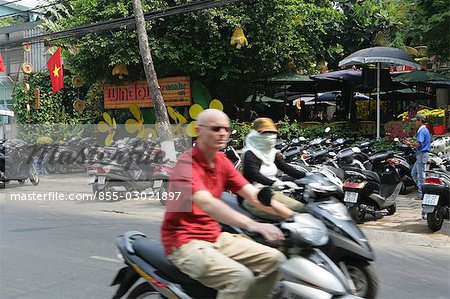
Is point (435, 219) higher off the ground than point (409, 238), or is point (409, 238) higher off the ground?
point (435, 219)

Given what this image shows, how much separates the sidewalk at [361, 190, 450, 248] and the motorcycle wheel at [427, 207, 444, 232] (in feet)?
0.29

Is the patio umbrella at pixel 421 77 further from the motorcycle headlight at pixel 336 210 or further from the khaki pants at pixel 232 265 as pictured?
the khaki pants at pixel 232 265

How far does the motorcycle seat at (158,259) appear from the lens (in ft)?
10.7

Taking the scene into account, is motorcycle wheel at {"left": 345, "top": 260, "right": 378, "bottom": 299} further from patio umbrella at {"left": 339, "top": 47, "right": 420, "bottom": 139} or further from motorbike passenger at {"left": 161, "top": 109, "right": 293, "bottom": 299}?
patio umbrella at {"left": 339, "top": 47, "right": 420, "bottom": 139}

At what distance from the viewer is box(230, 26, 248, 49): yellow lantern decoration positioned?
1486cm

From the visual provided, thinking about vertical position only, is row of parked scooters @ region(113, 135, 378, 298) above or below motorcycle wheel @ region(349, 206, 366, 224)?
above

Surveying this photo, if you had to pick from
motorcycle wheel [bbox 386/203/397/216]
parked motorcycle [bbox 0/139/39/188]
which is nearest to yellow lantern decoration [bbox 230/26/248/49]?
parked motorcycle [bbox 0/139/39/188]

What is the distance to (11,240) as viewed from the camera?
7168mm

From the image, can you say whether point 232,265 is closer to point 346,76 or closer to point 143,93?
point 346,76

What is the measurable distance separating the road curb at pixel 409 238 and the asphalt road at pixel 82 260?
0.62ft

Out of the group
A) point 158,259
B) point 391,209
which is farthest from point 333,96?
point 158,259

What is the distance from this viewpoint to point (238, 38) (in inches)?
585

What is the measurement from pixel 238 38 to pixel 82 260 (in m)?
10.2

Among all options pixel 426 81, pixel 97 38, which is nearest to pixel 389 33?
pixel 426 81
